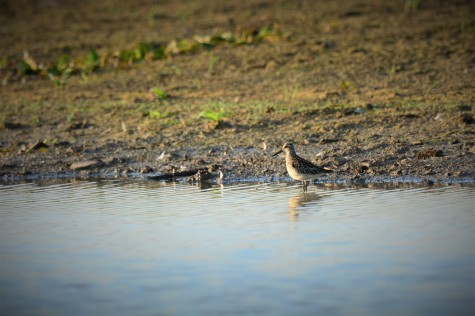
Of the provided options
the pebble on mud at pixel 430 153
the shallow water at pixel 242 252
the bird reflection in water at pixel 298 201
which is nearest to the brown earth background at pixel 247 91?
the pebble on mud at pixel 430 153

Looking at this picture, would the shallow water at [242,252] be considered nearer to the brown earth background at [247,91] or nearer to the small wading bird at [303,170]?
the small wading bird at [303,170]

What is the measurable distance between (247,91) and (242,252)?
29.6 feet

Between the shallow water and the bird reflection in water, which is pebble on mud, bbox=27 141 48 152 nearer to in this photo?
the shallow water

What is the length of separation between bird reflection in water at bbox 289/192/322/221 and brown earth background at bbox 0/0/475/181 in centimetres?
117

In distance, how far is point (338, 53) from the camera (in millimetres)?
17266

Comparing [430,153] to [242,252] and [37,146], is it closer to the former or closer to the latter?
[242,252]

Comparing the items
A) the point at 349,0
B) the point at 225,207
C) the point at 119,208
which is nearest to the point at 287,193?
the point at 225,207

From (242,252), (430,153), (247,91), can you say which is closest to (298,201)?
(242,252)

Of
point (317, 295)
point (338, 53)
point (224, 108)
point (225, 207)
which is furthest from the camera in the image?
point (338, 53)

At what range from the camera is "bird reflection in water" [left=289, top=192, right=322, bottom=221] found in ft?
26.6

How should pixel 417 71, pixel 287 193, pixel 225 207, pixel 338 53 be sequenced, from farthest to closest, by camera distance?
pixel 338 53
pixel 417 71
pixel 287 193
pixel 225 207

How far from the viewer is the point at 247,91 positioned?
608 inches

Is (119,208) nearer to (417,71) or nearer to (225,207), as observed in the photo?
(225,207)

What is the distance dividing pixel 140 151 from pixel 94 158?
725mm
